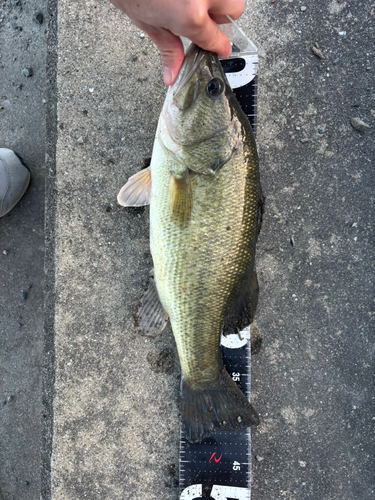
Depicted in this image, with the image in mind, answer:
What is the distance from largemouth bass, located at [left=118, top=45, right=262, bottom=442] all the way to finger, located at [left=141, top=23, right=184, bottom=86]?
0.13ft

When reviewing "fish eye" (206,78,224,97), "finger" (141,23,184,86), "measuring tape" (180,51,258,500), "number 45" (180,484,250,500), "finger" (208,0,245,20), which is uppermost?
"finger" (208,0,245,20)

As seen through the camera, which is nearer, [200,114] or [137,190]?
[200,114]

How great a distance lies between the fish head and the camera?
1524 mm

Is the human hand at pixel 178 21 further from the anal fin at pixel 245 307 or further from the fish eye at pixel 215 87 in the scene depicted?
the anal fin at pixel 245 307

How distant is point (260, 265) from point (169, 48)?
145cm

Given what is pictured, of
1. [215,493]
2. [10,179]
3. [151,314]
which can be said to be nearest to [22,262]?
[10,179]

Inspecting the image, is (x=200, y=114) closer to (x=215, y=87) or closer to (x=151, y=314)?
(x=215, y=87)

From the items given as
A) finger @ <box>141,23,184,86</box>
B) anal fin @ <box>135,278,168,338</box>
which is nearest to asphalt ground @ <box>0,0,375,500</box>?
anal fin @ <box>135,278,168,338</box>

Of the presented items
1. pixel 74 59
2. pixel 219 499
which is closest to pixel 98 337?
pixel 219 499

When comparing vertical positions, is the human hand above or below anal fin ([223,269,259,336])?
above

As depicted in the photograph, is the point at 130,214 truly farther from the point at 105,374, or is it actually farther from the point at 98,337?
the point at 105,374

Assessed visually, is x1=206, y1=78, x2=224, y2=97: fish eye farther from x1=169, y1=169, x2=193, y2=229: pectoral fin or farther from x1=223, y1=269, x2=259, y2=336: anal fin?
x1=223, y1=269, x2=259, y2=336: anal fin

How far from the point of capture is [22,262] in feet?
8.02

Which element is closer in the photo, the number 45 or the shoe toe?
the number 45
